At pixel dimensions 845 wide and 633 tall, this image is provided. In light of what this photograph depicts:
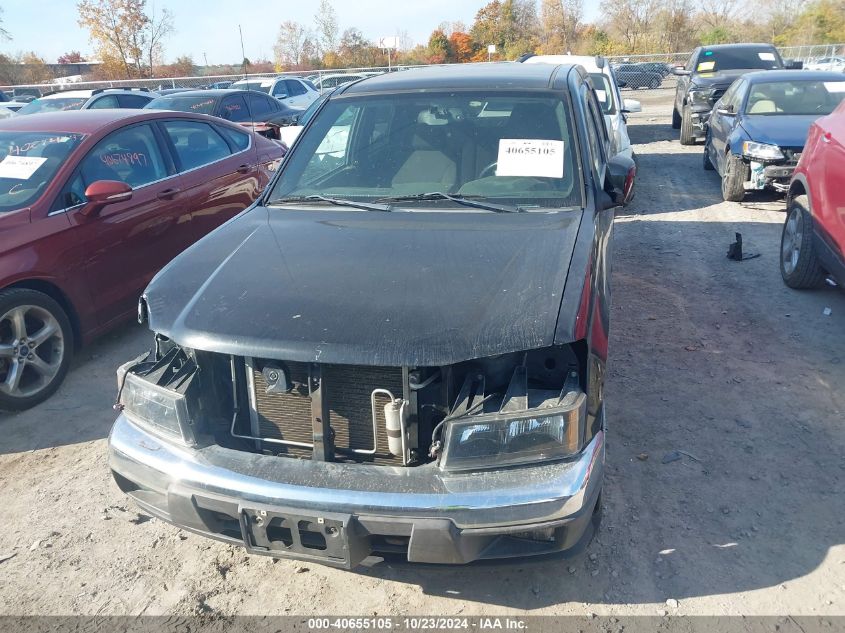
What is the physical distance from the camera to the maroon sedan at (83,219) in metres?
4.24

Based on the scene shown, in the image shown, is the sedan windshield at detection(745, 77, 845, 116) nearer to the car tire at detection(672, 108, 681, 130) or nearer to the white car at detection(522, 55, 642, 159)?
the white car at detection(522, 55, 642, 159)

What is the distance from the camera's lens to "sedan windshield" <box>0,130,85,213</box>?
14.7 ft

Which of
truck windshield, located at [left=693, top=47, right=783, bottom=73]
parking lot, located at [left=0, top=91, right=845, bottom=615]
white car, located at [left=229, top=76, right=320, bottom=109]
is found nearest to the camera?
parking lot, located at [left=0, top=91, right=845, bottom=615]

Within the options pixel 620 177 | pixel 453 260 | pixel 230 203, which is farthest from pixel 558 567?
pixel 230 203

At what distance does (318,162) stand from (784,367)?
3.27 m

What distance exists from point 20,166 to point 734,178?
25.1 ft

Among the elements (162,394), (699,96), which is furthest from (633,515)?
(699,96)

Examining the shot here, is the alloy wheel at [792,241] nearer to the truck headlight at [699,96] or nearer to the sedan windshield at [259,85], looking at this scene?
the truck headlight at [699,96]

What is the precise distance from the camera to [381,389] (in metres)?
2.41

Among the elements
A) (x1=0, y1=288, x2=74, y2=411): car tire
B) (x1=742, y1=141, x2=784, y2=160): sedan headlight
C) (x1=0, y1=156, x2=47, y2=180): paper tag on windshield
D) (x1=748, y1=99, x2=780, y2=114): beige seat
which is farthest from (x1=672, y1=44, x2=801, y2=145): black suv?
(x1=0, y1=288, x2=74, y2=411): car tire

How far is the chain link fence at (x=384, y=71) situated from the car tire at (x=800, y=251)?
17635 millimetres

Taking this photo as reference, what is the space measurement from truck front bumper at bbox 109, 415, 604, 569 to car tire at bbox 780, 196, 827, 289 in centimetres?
398

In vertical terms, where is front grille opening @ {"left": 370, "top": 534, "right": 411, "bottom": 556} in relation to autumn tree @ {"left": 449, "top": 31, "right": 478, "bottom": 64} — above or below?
below

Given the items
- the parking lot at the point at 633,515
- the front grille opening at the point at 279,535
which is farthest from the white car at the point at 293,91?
the front grille opening at the point at 279,535
